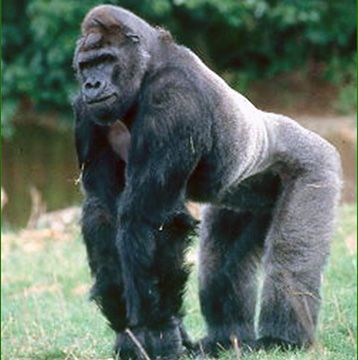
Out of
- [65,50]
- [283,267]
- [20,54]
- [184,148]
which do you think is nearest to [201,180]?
Result: [184,148]

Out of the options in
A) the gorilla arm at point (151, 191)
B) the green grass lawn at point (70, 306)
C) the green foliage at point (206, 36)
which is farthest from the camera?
the green foliage at point (206, 36)

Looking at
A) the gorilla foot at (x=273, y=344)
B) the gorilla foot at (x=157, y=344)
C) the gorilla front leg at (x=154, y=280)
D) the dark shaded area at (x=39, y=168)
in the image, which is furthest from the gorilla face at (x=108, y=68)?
the dark shaded area at (x=39, y=168)

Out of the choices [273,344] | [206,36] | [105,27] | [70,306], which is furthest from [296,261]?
[206,36]

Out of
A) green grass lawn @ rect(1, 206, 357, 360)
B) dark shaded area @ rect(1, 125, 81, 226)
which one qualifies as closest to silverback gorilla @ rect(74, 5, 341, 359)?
green grass lawn @ rect(1, 206, 357, 360)

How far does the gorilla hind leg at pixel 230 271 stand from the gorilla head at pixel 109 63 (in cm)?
116

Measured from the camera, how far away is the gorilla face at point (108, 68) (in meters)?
4.57

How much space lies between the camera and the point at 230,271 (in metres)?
5.54

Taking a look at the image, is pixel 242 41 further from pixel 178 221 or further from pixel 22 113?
pixel 178 221

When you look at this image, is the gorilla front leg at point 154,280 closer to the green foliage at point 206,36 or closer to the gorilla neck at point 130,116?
the gorilla neck at point 130,116

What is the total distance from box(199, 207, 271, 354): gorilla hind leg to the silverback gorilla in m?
0.11

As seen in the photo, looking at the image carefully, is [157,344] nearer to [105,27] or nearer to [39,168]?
[105,27]

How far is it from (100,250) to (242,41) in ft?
36.5

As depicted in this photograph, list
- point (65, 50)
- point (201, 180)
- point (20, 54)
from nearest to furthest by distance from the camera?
point (201, 180) < point (65, 50) < point (20, 54)

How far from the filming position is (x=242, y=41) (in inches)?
612
